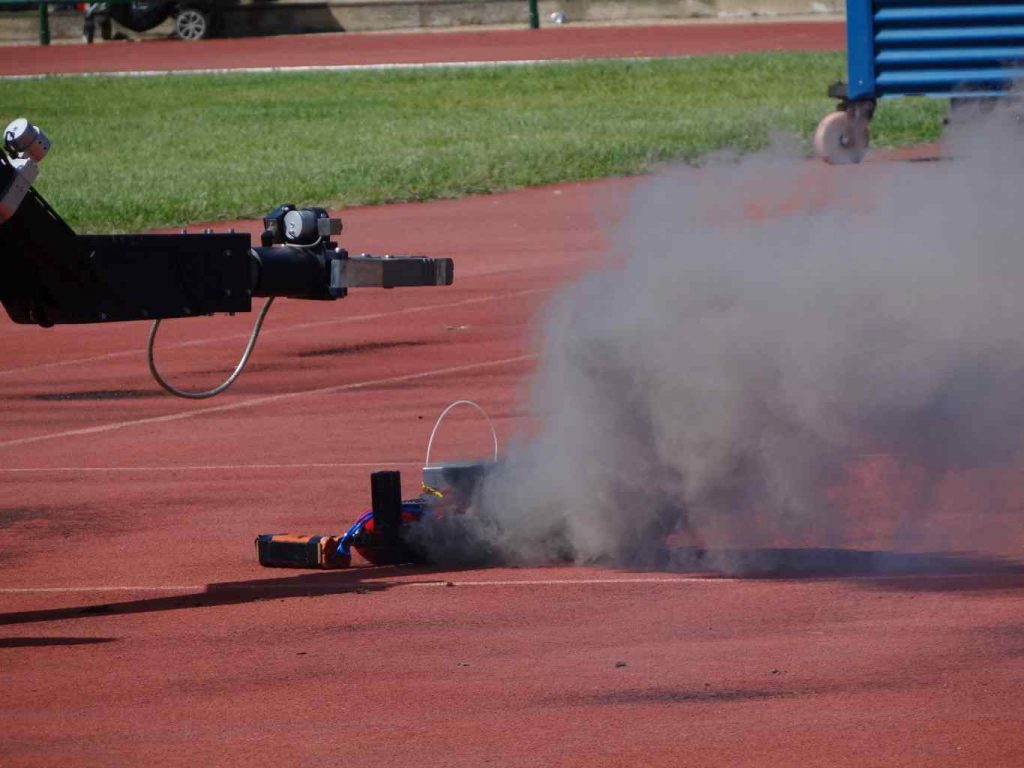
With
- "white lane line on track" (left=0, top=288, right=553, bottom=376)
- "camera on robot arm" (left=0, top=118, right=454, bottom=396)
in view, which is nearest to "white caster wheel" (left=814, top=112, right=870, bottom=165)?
"white lane line on track" (left=0, top=288, right=553, bottom=376)

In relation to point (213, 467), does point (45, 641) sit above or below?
above

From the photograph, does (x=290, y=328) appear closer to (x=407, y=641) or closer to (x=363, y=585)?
(x=363, y=585)

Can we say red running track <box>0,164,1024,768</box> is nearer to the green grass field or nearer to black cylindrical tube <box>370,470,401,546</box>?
black cylindrical tube <box>370,470,401,546</box>

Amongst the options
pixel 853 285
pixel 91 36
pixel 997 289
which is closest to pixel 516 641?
pixel 853 285

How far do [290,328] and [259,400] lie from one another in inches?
110

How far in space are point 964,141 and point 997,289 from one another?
1031 mm

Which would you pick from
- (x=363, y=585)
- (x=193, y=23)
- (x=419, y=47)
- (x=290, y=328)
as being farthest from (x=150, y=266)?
(x=193, y=23)

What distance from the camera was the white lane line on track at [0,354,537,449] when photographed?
1131 cm

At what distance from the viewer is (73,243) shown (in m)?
6.80

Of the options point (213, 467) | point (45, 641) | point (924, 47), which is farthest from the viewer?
point (924, 47)

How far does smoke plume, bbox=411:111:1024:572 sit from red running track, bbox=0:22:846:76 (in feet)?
91.7

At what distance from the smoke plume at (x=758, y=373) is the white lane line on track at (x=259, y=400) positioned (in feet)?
12.7

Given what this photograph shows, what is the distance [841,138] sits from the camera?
21.5 m

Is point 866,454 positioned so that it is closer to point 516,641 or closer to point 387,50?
point 516,641
